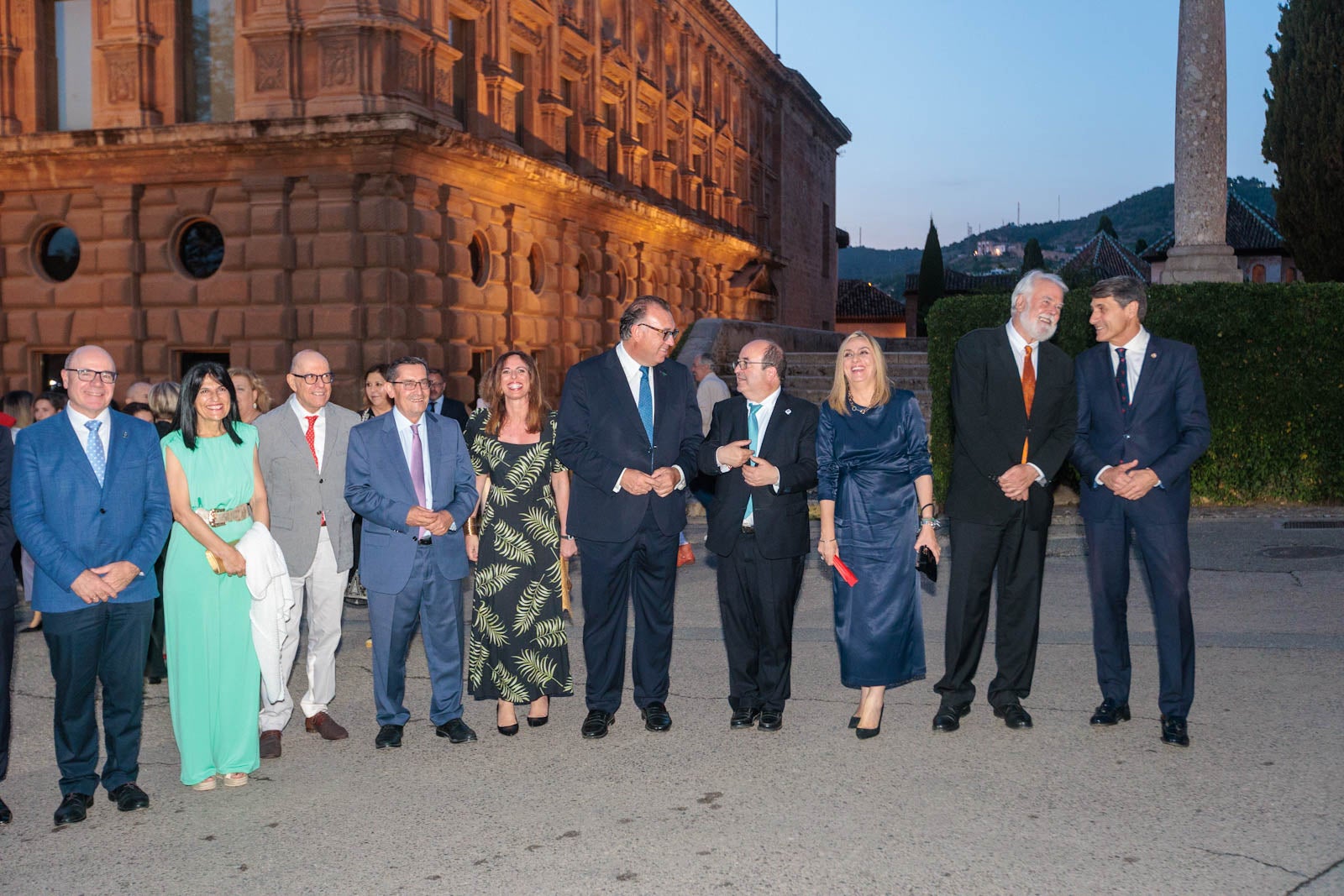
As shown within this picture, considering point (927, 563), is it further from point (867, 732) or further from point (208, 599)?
point (208, 599)

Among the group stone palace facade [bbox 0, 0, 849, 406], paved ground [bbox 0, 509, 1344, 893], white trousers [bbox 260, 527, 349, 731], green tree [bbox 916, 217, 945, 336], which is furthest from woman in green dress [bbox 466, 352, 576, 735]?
green tree [bbox 916, 217, 945, 336]

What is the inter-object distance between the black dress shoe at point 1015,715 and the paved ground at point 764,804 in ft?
0.28

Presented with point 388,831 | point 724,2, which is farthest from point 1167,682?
point 724,2

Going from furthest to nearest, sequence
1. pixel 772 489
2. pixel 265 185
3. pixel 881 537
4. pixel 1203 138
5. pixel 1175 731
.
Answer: pixel 265 185
pixel 1203 138
pixel 772 489
pixel 881 537
pixel 1175 731

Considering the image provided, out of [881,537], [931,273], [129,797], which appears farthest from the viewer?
[931,273]

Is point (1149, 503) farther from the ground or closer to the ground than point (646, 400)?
closer to the ground

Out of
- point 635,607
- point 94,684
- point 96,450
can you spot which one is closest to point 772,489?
point 635,607

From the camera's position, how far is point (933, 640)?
8844 millimetres

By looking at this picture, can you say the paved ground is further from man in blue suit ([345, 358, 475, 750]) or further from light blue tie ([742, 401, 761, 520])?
light blue tie ([742, 401, 761, 520])

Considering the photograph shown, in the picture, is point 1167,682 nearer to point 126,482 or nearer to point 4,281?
point 126,482

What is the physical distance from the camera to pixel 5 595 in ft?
18.5

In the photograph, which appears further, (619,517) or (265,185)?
(265,185)

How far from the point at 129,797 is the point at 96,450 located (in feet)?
5.11

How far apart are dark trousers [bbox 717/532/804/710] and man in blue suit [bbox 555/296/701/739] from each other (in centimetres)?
35
